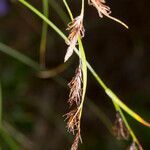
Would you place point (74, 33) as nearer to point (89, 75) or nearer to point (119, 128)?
point (119, 128)

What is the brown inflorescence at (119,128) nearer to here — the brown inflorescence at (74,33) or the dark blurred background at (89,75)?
the brown inflorescence at (74,33)

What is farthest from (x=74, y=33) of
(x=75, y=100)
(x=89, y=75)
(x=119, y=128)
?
(x=89, y=75)

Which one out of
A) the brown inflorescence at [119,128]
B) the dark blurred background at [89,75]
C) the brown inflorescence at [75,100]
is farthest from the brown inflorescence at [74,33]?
the dark blurred background at [89,75]

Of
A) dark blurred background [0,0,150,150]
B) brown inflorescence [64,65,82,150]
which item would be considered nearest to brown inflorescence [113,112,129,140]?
brown inflorescence [64,65,82,150]

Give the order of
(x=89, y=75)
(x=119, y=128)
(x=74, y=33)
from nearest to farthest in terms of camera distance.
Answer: (x=74, y=33) < (x=119, y=128) < (x=89, y=75)

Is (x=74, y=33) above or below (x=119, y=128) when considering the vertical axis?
above

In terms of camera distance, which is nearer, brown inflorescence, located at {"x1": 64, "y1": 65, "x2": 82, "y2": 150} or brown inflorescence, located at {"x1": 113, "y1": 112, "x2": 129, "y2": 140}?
brown inflorescence, located at {"x1": 64, "y1": 65, "x2": 82, "y2": 150}

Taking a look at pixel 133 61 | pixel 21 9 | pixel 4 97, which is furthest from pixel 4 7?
pixel 133 61

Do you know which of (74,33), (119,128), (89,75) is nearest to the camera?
(74,33)

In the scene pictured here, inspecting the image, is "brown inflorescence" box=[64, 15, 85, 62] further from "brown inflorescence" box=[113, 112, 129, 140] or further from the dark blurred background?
the dark blurred background
